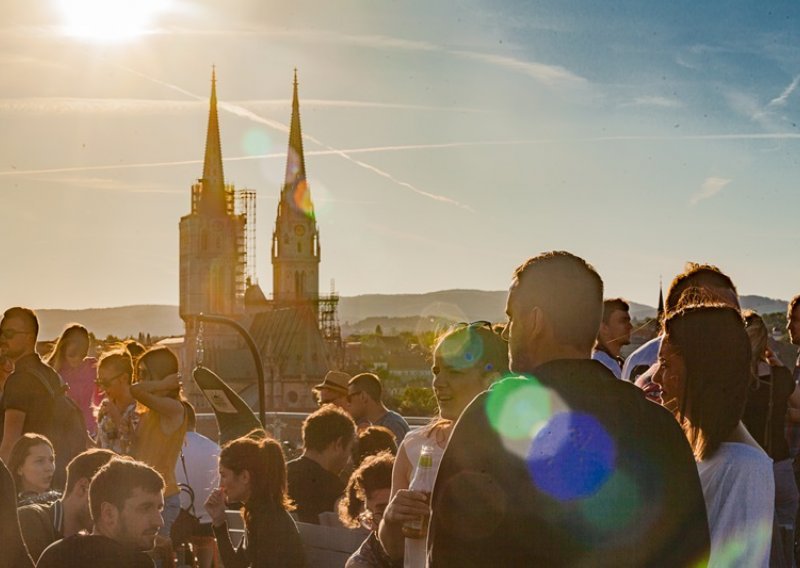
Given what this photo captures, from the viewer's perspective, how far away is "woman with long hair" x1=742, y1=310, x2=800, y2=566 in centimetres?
476

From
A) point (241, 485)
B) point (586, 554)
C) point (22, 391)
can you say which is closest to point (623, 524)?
point (586, 554)

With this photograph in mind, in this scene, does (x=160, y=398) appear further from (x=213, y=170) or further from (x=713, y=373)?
(x=213, y=170)

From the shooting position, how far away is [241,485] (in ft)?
16.8

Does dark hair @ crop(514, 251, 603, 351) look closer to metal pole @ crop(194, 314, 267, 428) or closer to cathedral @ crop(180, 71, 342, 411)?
metal pole @ crop(194, 314, 267, 428)

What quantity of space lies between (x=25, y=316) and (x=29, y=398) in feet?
1.90

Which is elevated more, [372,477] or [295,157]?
[295,157]

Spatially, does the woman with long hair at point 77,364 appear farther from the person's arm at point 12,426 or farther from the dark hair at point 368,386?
the dark hair at point 368,386

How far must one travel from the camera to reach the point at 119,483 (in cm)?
447

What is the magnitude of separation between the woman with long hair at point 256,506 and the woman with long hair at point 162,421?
1.15 m

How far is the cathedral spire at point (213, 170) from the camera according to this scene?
132500mm

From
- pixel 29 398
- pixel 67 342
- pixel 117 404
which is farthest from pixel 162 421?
pixel 67 342

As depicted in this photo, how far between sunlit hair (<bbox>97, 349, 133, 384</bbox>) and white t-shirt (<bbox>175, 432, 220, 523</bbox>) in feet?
1.86

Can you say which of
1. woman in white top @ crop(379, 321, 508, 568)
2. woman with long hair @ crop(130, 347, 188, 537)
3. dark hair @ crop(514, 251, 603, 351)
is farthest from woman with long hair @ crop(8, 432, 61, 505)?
dark hair @ crop(514, 251, 603, 351)

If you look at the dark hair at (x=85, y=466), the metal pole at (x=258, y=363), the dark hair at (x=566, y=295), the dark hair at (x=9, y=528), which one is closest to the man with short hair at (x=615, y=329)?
the dark hair at (x=85, y=466)
